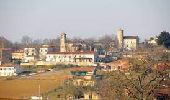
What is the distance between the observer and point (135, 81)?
364 inches

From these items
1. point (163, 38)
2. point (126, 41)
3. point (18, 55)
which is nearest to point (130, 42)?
point (126, 41)

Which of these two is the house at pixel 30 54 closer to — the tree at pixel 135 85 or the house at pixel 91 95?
the house at pixel 91 95

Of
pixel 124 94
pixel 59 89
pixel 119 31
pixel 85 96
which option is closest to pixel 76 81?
pixel 59 89

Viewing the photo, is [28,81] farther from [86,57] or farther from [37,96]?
[86,57]

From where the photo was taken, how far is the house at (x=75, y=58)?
92.5 ft

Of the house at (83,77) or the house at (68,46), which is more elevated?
the house at (68,46)

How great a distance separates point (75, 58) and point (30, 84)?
32.0ft

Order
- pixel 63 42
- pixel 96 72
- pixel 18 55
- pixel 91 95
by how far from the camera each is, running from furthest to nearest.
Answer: pixel 18 55 < pixel 63 42 < pixel 96 72 < pixel 91 95

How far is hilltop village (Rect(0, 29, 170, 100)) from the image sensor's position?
30.9 ft

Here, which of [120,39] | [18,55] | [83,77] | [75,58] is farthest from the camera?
[120,39]

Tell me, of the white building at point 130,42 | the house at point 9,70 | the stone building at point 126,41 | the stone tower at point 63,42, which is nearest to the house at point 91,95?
the house at point 9,70

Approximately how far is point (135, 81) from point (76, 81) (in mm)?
9496

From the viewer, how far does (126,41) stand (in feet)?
132

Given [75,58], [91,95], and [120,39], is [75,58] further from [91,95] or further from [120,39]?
[91,95]
